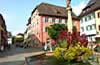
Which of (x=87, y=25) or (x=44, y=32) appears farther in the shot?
(x=44, y=32)

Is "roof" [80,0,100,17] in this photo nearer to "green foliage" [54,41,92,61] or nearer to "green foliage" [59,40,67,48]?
"green foliage" [59,40,67,48]

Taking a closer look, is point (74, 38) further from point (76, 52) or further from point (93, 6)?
point (93, 6)

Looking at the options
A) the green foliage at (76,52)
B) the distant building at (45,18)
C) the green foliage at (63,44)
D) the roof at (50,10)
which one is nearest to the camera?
the green foliage at (76,52)

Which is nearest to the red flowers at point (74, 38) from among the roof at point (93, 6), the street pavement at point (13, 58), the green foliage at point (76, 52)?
the green foliage at point (76, 52)

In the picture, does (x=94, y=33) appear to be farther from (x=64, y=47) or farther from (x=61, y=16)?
(x=64, y=47)

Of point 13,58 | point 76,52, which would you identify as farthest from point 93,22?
point 76,52

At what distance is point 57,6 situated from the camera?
204 feet

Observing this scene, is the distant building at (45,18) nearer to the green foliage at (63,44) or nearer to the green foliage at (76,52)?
the green foliage at (63,44)

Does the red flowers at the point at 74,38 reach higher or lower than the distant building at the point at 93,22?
lower

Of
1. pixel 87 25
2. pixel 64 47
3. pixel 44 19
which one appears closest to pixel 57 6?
pixel 44 19

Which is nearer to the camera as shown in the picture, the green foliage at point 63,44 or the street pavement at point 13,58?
the green foliage at point 63,44

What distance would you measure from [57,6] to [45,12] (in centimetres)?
908

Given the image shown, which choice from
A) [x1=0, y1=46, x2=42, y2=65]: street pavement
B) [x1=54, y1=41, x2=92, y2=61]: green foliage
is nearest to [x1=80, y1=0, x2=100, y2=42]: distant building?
[x1=0, y1=46, x2=42, y2=65]: street pavement

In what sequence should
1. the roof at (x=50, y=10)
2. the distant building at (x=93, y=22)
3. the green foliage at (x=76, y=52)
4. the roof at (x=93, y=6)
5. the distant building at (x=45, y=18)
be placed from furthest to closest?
the roof at (x=50, y=10) < the distant building at (x=45, y=18) < the roof at (x=93, y=6) < the distant building at (x=93, y=22) < the green foliage at (x=76, y=52)
